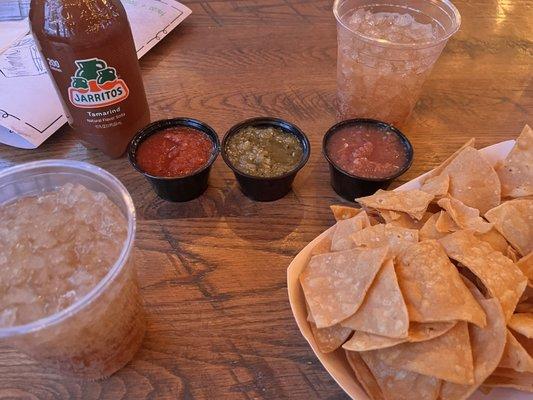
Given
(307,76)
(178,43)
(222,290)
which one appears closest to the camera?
(222,290)

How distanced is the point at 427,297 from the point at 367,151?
0.59 meters

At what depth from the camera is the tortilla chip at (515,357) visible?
0.94 m

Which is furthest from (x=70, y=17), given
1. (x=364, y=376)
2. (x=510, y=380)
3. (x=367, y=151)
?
(x=510, y=380)

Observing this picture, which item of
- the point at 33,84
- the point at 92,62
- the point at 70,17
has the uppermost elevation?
the point at 70,17

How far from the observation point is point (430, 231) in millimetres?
1192

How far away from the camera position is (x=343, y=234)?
1.19m

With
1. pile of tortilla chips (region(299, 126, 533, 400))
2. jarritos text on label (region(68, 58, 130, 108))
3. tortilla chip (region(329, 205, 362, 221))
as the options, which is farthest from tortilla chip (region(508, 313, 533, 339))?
jarritos text on label (region(68, 58, 130, 108))

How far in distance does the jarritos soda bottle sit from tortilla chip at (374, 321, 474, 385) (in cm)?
98

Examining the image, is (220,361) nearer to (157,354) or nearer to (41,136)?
(157,354)

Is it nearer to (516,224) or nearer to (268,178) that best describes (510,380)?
(516,224)

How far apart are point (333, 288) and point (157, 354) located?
44cm

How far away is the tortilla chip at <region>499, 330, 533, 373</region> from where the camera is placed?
937 millimetres

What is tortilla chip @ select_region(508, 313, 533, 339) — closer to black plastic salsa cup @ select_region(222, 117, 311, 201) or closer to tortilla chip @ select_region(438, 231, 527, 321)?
tortilla chip @ select_region(438, 231, 527, 321)

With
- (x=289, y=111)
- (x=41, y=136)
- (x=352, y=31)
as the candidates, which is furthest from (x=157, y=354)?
(x=352, y=31)
